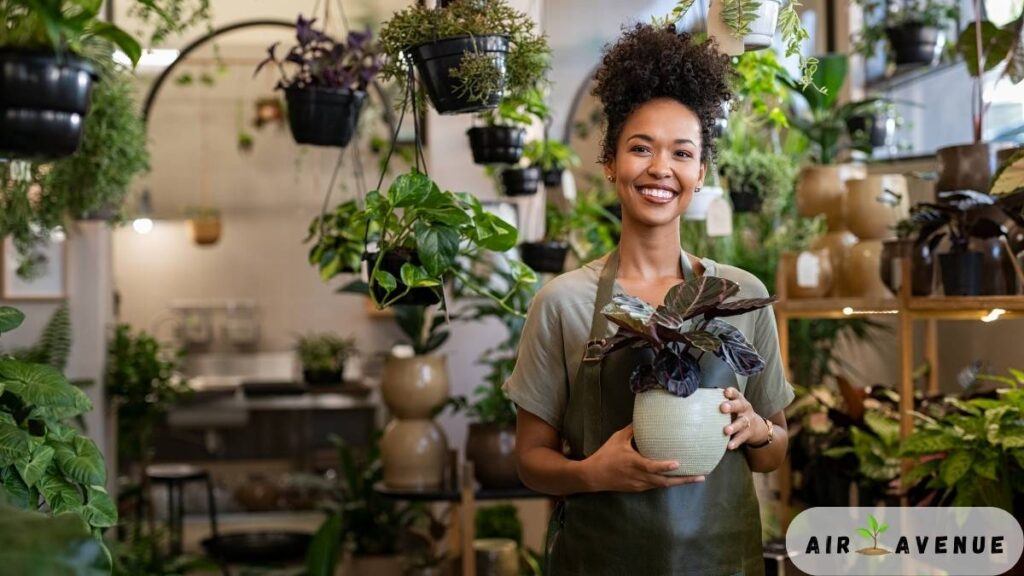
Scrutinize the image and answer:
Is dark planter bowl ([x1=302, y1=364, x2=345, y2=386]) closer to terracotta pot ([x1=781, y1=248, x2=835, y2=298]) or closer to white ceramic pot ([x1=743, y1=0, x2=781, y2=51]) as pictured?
terracotta pot ([x1=781, y1=248, x2=835, y2=298])

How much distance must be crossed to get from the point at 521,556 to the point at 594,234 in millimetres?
1294

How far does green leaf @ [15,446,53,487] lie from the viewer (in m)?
2.24

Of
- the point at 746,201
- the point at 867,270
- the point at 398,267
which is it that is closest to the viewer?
the point at 398,267

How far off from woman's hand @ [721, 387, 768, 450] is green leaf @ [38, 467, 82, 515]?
128 centimetres

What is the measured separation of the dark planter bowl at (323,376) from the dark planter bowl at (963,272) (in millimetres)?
5325

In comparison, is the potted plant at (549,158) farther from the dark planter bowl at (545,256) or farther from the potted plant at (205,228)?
the potted plant at (205,228)

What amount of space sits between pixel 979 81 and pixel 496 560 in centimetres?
225

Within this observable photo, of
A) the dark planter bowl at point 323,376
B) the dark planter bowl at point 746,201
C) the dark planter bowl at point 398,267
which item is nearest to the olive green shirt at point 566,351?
the dark planter bowl at point 398,267

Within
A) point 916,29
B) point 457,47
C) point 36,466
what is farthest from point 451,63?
point 916,29

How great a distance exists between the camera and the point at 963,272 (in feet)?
9.95

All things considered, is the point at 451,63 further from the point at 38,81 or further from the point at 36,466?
the point at 36,466

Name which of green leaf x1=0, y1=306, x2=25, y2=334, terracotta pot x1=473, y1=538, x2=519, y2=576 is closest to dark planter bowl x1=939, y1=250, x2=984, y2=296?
terracotta pot x1=473, y1=538, x2=519, y2=576

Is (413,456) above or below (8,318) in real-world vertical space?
below

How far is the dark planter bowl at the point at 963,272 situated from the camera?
302 cm
